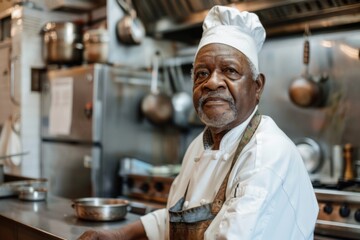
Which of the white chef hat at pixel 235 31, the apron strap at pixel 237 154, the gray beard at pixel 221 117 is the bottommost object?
the apron strap at pixel 237 154

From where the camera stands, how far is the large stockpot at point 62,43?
3922mm

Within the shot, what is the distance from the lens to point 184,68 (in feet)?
13.4

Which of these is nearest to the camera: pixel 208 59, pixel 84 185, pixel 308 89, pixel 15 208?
pixel 208 59

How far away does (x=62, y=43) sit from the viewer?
12.9 feet

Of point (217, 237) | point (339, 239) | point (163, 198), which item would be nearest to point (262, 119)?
point (217, 237)

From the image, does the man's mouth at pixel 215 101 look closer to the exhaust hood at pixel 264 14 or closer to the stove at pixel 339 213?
the stove at pixel 339 213

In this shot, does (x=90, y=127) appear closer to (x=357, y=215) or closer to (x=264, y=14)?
(x=264, y=14)

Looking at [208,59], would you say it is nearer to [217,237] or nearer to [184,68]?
[217,237]

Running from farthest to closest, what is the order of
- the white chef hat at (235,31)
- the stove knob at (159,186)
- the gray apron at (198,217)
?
the stove knob at (159,186), the white chef hat at (235,31), the gray apron at (198,217)

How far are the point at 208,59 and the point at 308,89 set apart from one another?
5.58 ft

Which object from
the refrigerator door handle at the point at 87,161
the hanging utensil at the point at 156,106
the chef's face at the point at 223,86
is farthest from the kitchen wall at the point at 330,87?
the chef's face at the point at 223,86

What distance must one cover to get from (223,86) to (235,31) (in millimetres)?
207

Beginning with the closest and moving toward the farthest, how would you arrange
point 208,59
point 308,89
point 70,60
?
1. point 208,59
2. point 308,89
3. point 70,60

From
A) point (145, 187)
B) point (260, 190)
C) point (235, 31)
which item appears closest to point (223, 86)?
point (235, 31)
